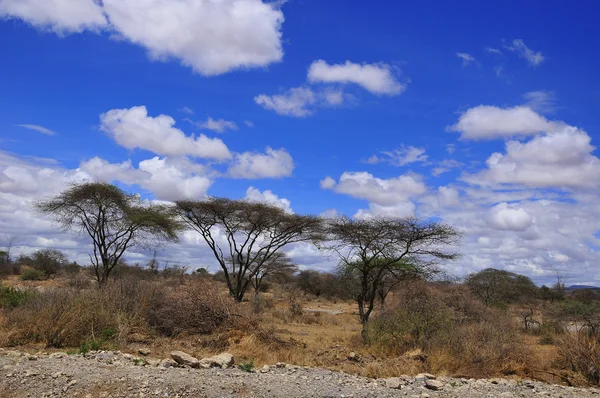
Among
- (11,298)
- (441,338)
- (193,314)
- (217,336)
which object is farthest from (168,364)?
(11,298)

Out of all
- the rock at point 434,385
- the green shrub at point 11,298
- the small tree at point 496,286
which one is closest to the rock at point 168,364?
the rock at point 434,385

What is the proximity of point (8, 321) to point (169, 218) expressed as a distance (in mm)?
16096

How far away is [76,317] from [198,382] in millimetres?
5660

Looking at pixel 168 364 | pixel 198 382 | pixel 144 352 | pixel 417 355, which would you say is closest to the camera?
pixel 198 382

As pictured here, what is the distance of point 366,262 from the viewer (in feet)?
61.1

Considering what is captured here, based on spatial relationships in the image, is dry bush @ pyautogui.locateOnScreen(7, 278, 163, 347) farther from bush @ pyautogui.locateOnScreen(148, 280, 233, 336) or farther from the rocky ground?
the rocky ground

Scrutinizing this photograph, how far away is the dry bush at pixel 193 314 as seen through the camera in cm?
1427

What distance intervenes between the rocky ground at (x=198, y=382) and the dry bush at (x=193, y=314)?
441 centimetres

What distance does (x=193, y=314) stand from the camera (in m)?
14.4

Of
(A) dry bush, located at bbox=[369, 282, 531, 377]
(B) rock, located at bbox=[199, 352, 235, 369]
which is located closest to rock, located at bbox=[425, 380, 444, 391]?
(A) dry bush, located at bbox=[369, 282, 531, 377]

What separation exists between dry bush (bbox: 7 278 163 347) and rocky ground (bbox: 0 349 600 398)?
177 centimetres

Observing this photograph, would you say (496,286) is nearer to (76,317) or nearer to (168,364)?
(76,317)

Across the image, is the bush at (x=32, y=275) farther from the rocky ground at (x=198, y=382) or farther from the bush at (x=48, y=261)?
the rocky ground at (x=198, y=382)

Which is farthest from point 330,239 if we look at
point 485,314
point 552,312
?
point 552,312
